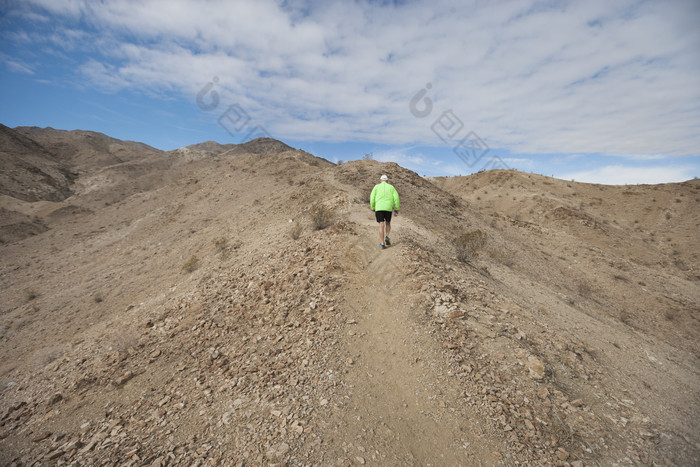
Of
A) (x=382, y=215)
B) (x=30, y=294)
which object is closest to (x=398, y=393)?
(x=382, y=215)

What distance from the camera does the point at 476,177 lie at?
103 feet

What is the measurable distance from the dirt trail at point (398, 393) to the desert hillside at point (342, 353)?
0.02 meters

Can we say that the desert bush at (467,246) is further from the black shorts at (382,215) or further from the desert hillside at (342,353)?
the black shorts at (382,215)

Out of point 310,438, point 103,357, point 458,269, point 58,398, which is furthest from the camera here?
point 458,269

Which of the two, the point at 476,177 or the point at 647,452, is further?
the point at 476,177

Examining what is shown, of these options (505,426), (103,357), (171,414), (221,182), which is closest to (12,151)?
(221,182)

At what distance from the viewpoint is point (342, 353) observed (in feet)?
14.4

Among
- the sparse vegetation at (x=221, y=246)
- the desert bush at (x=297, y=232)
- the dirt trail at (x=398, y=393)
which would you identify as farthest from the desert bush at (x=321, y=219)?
the sparse vegetation at (x=221, y=246)

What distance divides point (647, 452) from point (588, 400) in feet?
2.24

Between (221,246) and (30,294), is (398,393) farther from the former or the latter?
(30,294)

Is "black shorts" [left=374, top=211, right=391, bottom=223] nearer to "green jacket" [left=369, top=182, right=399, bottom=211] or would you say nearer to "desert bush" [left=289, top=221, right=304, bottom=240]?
"green jacket" [left=369, top=182, right=399, bottom=211]

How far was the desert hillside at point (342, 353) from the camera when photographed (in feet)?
11.1

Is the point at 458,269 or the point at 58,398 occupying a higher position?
the point at 458,269

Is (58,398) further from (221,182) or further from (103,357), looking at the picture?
(221,182)
